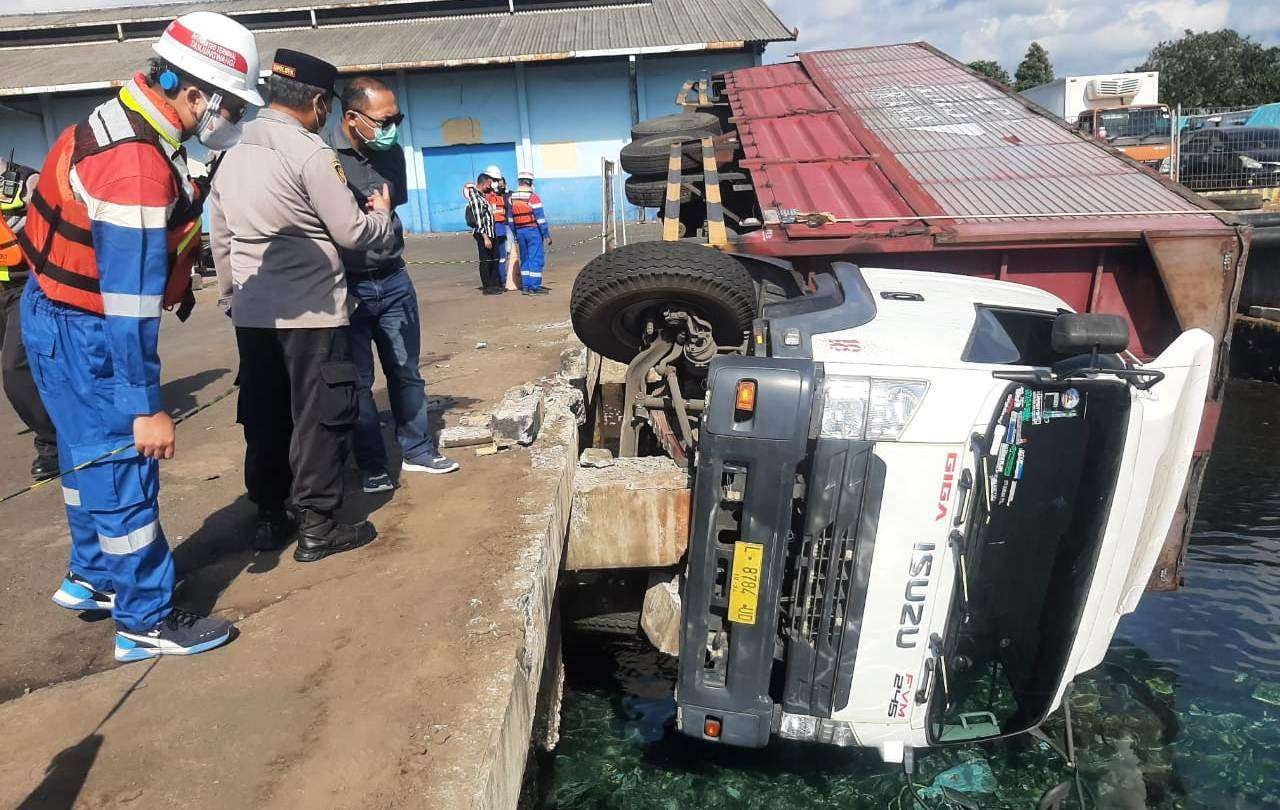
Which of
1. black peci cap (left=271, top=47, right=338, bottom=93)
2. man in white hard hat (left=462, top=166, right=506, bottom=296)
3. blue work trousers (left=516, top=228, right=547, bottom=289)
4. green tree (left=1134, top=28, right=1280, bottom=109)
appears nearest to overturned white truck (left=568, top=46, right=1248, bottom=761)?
black peci cap (left=271, top=47, right=338, bottom=93)

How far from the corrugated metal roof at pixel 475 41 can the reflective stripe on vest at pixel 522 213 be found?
10.8 m

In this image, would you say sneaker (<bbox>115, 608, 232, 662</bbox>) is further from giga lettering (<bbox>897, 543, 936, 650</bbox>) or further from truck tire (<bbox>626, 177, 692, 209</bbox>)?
truck tire (<bbox>626, 177, 692, 209</bbox>)

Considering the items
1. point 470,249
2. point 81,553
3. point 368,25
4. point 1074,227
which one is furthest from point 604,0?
point 81,553

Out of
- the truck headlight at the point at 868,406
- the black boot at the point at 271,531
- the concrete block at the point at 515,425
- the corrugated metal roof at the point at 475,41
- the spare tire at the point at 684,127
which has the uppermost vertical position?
the corrugated metal roof at the point at 475,41

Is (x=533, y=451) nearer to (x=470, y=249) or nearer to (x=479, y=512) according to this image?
(x=479, y=512)

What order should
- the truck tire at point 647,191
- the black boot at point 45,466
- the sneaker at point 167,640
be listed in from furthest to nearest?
the truck tire at point 647,191, the black boot at point 45,466, the sneaker at point 167,640

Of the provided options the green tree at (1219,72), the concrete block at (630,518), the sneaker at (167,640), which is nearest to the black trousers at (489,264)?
the concrete block at (630,518)

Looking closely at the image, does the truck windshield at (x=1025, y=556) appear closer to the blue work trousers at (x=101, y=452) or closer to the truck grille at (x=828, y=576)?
the truck grille at (x=828, y=576)

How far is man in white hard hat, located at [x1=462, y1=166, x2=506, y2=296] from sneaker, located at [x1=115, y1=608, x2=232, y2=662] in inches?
316

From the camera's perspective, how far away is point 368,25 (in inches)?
952

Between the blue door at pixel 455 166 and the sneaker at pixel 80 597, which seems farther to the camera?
the blue door at pixel 455 166

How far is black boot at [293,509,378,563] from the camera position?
331 centimetres

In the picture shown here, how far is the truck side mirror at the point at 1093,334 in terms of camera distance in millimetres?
2463

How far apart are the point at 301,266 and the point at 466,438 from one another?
55.9 inches
